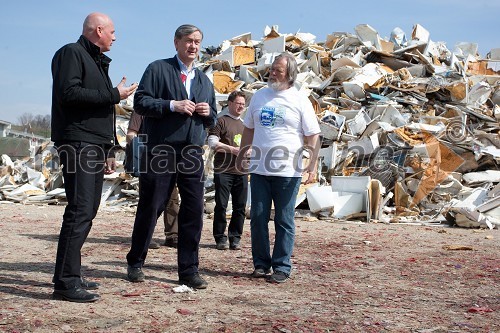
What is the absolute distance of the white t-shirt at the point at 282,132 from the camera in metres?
5.23

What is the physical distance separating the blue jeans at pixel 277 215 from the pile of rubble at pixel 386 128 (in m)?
4.81

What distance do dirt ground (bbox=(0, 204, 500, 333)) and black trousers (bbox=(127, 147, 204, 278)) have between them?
271 mm

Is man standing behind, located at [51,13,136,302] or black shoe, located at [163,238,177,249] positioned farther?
black shoe, located at [163,238,177,249]

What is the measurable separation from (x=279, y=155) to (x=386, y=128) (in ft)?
24.0

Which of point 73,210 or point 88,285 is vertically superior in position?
point 73,210

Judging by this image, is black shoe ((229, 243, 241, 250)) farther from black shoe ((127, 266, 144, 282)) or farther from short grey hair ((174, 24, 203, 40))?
short grey hair ((174, 24, 203, 40))

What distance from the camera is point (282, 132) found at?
5.25 m

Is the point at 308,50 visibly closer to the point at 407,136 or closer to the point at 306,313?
the point at 407,136

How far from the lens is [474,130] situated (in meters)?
12.7

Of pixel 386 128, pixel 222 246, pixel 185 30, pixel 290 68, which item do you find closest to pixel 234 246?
pixel 222 246

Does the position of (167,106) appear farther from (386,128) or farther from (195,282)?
(386,128)

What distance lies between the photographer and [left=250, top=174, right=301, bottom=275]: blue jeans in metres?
5.29

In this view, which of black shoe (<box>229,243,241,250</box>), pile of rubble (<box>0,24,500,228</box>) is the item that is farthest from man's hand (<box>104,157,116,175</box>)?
pile of rubble (<box>0,24,500,228</box>)

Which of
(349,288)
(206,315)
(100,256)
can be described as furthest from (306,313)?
(100,256)
